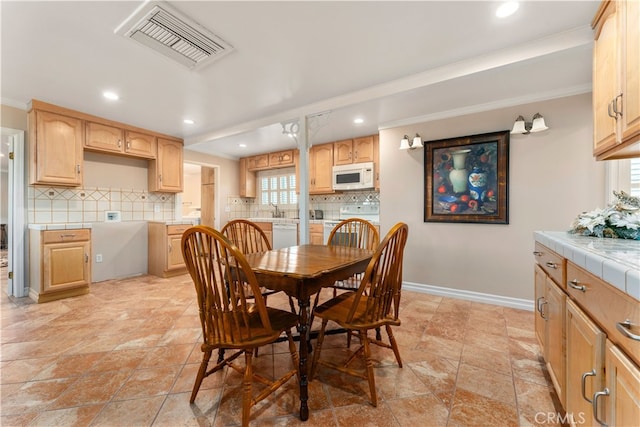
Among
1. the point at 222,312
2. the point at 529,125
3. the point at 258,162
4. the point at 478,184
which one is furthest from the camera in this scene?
the point at 258,162

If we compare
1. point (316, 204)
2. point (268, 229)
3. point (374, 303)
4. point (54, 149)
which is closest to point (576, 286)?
point (374, 303)

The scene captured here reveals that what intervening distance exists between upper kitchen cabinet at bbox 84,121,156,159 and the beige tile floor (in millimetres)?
2107

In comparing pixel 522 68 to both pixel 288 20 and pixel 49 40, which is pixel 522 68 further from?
pixel 49 40

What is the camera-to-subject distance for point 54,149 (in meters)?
3.15

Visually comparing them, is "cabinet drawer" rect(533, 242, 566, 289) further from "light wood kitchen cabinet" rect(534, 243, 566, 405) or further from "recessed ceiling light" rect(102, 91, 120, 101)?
"recessed ceiling light" rect(102, 91, 120, 101)

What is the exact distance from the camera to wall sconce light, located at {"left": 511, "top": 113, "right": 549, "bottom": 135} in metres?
2.57

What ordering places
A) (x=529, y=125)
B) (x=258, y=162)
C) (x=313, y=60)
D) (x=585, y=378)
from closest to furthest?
(x=585, y=378) < (x=313, y=60) < (x=529, y=125) < (x=258, y=162)

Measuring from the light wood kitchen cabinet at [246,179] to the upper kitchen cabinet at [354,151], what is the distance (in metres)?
2.23

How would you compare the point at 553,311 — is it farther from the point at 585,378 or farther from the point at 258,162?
the point at 258,162

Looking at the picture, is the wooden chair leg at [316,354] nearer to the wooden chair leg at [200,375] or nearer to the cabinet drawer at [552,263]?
the wooden chair leg at [200,375]

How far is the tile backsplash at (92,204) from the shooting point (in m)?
3.30

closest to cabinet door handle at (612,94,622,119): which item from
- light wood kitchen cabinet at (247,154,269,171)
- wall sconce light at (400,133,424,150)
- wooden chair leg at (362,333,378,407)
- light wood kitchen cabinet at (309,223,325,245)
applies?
wooden chair leg at (362,333,378,407)

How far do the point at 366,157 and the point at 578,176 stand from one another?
250cm

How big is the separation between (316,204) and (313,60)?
327 centimetres
